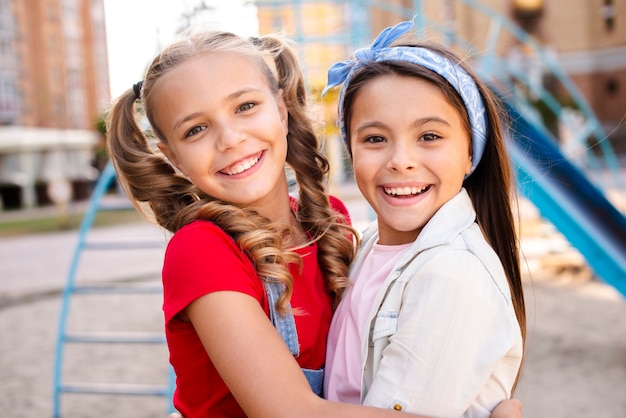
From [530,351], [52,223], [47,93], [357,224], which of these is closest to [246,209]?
[530,351]

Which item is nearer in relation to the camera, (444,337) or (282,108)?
(444,337)

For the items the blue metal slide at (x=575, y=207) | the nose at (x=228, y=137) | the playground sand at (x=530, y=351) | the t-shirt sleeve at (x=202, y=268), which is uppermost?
the nose at (x=228, y=137)

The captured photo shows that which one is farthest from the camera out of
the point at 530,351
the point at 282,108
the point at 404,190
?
the point at 530,351

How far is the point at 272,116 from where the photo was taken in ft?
5.68

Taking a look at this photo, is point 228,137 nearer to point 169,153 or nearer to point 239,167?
point 239,167

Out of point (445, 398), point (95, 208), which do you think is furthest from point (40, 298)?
point (445, 398)

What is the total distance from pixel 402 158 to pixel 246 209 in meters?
0.39

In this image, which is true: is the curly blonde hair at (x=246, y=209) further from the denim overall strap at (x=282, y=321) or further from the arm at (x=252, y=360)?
the arm at (x=252, y=360)

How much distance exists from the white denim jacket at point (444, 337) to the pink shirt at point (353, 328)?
84mm

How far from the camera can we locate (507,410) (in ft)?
4.64

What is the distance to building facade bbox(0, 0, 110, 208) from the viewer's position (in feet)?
75.4

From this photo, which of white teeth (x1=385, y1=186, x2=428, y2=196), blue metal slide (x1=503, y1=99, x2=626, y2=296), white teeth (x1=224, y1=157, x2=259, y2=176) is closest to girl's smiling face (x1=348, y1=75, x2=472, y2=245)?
white teeth (x1=385, y1=186, x2=428, y2=196)

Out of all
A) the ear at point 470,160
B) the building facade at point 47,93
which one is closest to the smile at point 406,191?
the ear at point 470,160

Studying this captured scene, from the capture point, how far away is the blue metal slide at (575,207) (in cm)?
307
